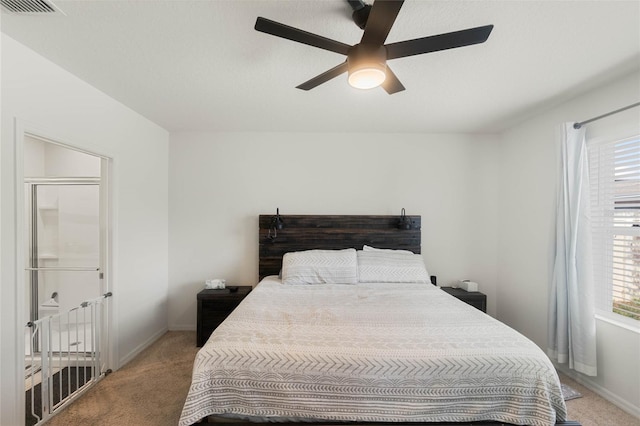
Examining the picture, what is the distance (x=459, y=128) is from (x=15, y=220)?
3.96m

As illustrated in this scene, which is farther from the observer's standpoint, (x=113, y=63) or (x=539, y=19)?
(x=113, y=63)

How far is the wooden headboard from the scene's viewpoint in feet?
10.4

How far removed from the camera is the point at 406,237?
10.5 ft

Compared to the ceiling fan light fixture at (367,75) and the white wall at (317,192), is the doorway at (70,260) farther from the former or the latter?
the ceiling fan light fixture at (367,75)

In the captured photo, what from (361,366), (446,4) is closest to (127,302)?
(361,366)

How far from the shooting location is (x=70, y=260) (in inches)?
101

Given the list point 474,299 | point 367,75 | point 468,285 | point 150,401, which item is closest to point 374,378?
point 367,75

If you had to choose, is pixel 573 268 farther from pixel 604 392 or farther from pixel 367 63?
pixel 367 63

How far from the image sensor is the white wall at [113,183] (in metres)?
1.55

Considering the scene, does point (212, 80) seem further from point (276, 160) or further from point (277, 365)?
point (277, 365)

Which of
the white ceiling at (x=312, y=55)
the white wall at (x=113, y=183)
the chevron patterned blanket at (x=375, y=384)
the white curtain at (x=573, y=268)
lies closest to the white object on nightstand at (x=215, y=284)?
the white wall at (x=113, y=183)

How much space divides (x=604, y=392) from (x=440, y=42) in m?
2.85

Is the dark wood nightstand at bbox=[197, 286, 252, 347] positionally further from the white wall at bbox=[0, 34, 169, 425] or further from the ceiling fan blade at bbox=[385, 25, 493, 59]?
the ceiling fan blade at bbox=[385, 25, 493, 59]

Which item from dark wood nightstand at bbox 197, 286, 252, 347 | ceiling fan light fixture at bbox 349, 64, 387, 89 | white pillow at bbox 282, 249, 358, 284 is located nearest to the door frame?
dark wood nightstand at bbox 197, 286, 252, 347
